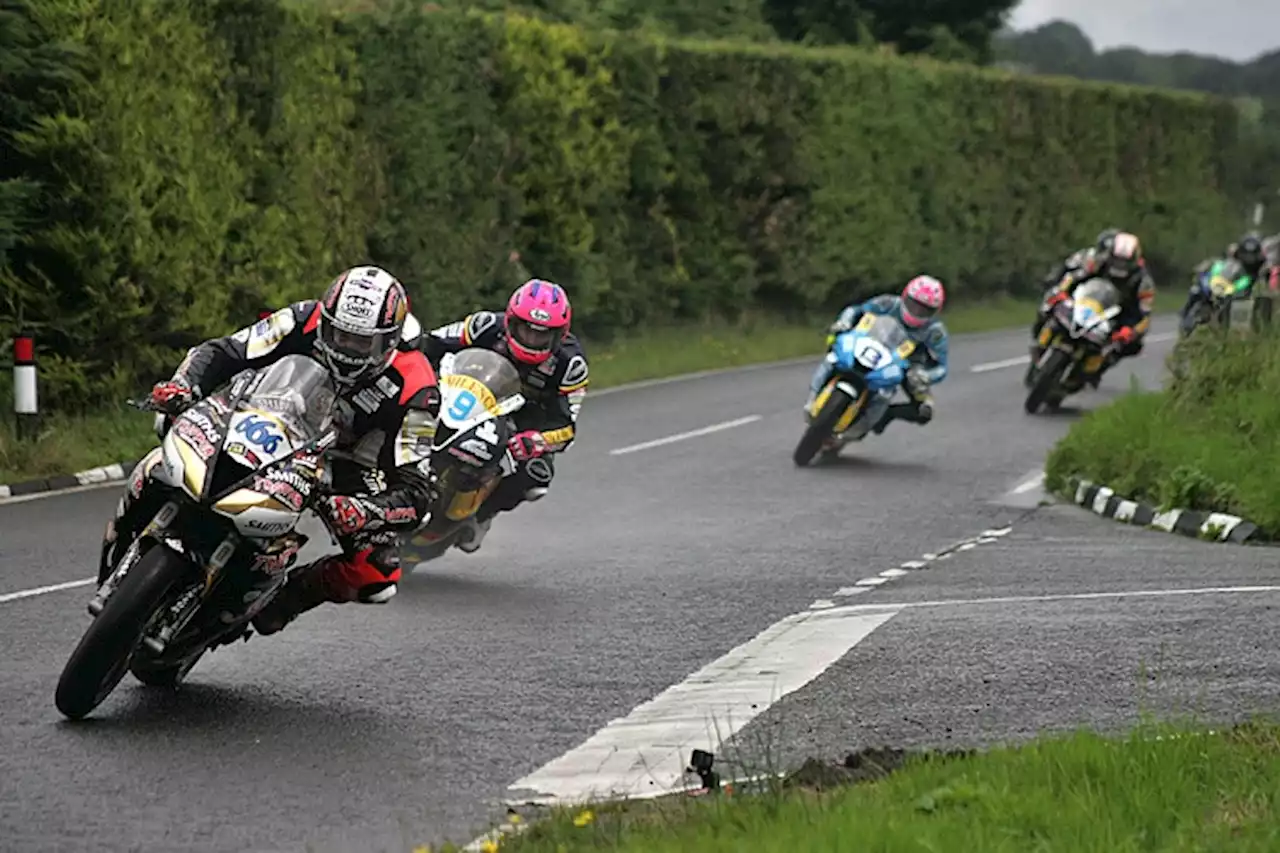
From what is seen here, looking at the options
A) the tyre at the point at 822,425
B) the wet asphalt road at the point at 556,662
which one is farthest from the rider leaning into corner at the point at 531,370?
the tyre at the point at 822,425

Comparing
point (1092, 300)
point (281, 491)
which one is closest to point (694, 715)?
point (281, 491)

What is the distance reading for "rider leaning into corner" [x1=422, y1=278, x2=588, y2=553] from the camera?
12664 millimetres

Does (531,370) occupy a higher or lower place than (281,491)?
lower

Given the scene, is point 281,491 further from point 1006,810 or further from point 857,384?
point 857,384

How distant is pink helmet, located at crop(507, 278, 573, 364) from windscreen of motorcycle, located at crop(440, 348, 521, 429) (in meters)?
0.24

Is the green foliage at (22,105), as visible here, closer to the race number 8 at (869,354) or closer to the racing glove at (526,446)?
the racing glove at (526,446)

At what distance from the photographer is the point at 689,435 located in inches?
870

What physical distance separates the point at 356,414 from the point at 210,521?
1.21 m

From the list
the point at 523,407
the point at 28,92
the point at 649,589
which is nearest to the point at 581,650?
the point at 649,589

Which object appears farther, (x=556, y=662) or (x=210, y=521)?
(x=556, y=662)

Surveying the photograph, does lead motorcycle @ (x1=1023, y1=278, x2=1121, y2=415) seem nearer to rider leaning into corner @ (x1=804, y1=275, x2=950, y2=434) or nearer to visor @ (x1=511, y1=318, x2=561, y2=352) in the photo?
rider leaning into corner @ (x1=804, y1=275, x2=950, y2=434)

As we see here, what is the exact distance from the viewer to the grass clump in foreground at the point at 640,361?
16953mm

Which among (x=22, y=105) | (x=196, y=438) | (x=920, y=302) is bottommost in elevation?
(x=920, y=302)

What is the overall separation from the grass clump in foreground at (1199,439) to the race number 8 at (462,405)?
5602mm
